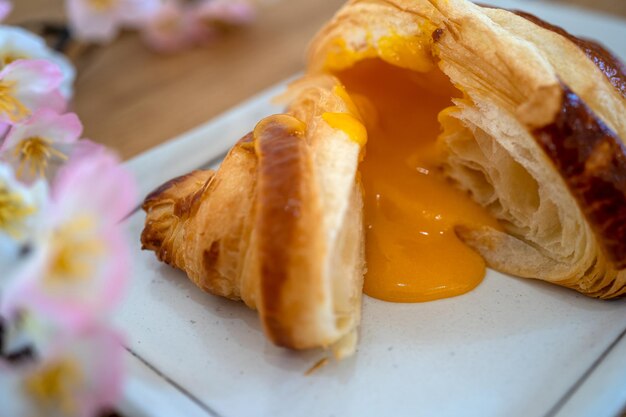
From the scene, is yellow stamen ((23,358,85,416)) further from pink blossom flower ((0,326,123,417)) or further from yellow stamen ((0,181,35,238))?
yellow stamen ((0,181,35,238))

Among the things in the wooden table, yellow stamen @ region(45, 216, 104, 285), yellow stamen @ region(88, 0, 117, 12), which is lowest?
the wooden table

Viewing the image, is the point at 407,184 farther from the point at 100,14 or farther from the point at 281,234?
the point at 100,14

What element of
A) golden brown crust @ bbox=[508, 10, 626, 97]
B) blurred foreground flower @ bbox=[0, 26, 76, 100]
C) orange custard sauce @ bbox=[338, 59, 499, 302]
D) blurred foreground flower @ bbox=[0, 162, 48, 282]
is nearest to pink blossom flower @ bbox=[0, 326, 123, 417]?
blurred foreground flower @ bbox=[0, 162, 48, 282]

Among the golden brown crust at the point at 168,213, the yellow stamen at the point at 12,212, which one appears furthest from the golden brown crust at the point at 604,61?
the yellow stamen at the point at 12,212

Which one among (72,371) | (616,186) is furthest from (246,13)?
(72,371)

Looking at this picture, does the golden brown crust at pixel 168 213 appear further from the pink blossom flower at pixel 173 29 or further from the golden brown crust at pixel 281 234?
the pink blossom flower at pixel 173 29

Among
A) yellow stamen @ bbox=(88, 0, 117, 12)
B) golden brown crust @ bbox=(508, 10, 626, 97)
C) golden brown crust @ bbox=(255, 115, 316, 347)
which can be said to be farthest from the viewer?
yellow stamen @ bbox=(88, 0, 117, 12)
